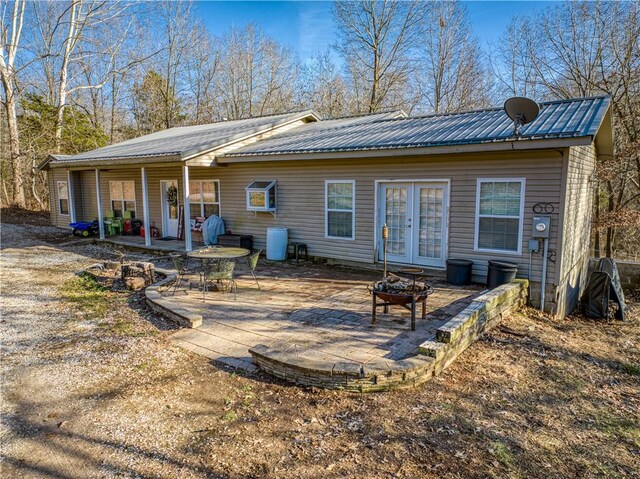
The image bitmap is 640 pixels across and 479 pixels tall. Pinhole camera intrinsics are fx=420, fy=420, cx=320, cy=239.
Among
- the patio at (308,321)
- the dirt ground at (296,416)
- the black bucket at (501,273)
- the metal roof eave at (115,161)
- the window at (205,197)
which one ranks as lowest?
the dirt ground at (296,416)

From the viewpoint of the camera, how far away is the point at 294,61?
27.2m

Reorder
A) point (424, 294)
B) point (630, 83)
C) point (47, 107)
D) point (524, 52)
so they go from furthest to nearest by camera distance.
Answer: point (47, 107) < point (524, 52) < point (630, 83) < point (424, 294)

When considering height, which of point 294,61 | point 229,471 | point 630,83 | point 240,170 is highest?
point 294,61

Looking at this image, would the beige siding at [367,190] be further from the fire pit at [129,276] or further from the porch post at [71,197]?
the porch post at [71,197]

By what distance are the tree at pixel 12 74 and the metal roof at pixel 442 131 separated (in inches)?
600

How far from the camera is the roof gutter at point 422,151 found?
22.1ft

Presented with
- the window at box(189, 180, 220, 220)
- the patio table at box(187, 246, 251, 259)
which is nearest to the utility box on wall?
the patio table at box(187, 246, 251, 259)

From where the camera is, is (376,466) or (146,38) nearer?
(376,466)

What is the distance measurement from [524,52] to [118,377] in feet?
70.7

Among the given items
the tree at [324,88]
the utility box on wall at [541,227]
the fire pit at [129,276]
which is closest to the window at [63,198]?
the fire pit at [129,276]

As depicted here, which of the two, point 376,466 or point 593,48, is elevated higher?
point 593,48

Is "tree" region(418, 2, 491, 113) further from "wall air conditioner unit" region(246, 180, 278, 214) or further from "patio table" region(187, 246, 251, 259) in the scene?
"patio table" region(187, 246, 251, 259)

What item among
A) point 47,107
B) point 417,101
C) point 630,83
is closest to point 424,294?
point 630,83

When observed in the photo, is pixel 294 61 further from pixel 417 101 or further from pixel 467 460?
pixel 467 460
